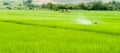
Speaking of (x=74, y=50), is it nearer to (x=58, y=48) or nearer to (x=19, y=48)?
(x=58, y=48)

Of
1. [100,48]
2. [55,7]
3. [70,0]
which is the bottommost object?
[70,0]

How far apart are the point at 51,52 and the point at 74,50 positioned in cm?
43

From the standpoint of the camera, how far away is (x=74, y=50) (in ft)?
15.8

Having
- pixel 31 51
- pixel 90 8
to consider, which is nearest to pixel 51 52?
pixel 31 51

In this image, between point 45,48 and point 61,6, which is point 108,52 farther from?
point 61,6

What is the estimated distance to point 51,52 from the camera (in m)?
4.58

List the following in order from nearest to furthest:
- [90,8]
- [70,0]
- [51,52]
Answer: [51,52] → [90,8] → [70,0]

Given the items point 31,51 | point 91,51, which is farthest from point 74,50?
point 31,51

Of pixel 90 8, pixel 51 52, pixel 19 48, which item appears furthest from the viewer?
pixel 90 8

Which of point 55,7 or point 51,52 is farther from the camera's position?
point 55,7

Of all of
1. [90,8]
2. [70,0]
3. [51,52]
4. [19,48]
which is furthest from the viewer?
[70,0]

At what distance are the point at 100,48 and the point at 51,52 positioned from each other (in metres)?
0.98

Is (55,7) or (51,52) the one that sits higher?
(51,52)

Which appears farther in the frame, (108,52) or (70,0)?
(70,0)
